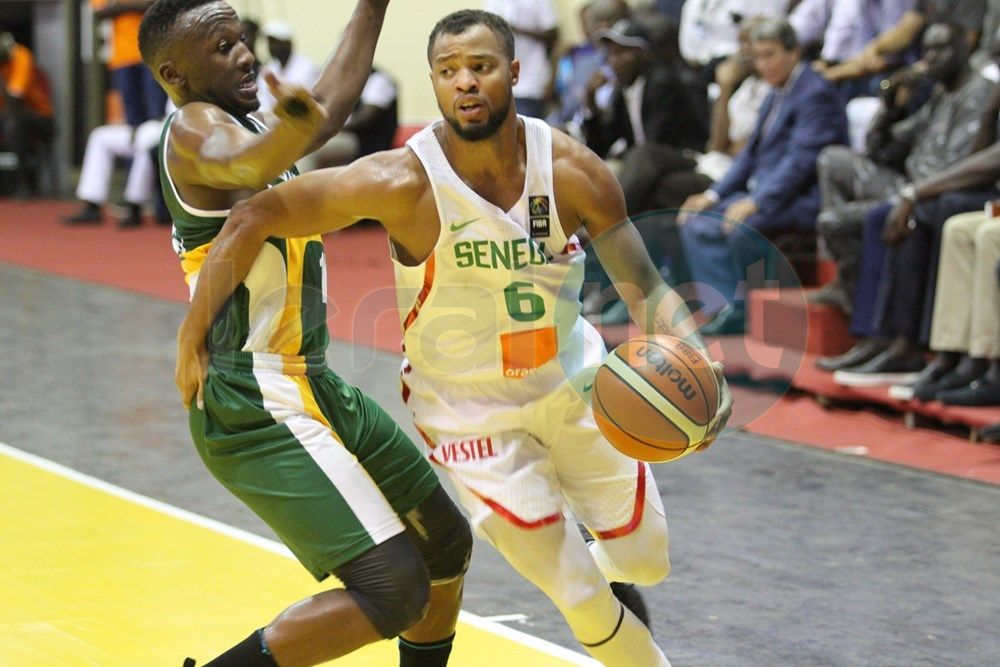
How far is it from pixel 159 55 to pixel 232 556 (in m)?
2.02

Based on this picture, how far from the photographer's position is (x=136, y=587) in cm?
469

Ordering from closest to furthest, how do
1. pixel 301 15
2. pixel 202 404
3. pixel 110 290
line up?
pixel 202 404 → pixel 110 290 → pixel 301 15

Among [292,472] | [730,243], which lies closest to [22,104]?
[730,243]

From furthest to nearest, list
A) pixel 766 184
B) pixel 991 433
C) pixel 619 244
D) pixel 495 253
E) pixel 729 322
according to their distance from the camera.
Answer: pixel 729 322 → pixel 766 184 → pixel 991 433 → pixel 619 244 → pixel 495 253

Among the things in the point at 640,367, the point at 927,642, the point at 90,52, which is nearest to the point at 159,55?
the point at 640,367

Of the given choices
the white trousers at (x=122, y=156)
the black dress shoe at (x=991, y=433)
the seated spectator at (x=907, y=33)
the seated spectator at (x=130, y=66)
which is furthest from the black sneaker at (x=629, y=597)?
the seated spectator at (x=130, y=66)

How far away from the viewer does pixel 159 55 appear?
3609 mm

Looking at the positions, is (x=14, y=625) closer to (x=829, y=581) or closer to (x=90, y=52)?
(x=829, y=581)

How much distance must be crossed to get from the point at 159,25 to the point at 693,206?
211 inches

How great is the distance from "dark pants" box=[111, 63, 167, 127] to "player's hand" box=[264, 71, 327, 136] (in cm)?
1164

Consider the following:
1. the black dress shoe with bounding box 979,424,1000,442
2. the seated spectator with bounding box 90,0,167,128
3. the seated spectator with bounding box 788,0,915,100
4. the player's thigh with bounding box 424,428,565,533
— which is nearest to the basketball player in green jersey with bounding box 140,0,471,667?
the player's thigh with bounding box 424,428,565,533

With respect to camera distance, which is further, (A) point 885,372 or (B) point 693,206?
(B) point 693,206

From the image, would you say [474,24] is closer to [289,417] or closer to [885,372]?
[289,417]

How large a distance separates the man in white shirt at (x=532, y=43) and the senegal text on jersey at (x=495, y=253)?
29.8ft
